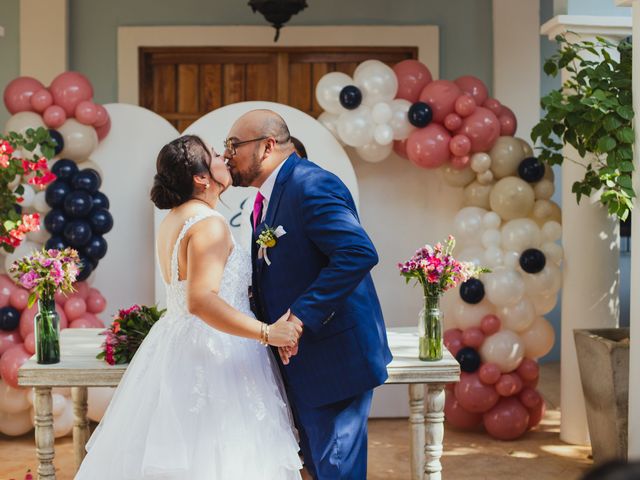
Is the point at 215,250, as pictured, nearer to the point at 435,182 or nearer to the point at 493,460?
the point at 493,460

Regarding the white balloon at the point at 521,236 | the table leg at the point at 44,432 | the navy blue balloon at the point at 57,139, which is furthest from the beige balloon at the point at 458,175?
the table leg at the point at 44,432

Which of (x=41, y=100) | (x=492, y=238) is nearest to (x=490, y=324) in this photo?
(x=492, y=238)

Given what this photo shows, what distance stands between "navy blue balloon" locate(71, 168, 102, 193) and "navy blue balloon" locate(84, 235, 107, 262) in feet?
0.91

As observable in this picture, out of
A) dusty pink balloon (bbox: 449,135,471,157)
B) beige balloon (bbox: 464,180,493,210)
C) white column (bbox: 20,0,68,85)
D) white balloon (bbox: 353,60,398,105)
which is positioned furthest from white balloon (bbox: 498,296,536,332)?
white column (bbox: 20,0,68,85)

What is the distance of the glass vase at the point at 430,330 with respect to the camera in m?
3.84

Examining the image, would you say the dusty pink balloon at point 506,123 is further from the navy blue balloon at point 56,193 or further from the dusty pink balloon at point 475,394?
the navy blue balloon at point 56,193

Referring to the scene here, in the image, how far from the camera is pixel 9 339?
530 centimetres

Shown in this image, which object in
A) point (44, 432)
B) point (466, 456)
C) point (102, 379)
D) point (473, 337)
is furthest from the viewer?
point (473, 337)

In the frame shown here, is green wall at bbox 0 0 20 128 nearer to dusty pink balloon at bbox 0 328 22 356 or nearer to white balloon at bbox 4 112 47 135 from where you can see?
white balloon at bbox 4 112 47 135

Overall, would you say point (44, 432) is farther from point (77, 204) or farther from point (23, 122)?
point (23, 122)

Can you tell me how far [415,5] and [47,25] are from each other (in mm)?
2690

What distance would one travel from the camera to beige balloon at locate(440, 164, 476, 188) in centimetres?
577

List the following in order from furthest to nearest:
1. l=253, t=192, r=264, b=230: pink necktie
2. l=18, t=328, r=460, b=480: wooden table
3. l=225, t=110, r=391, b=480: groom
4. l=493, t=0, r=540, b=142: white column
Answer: l=493, t=0, r=540, b=142: white column < l=18, t=328, r=460, b=480: wooden table < l=253, t=192, r=264, b=230: pink necktie < l=225, t=110, r=391, b=480: groom

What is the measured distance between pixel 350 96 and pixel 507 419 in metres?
2.05
